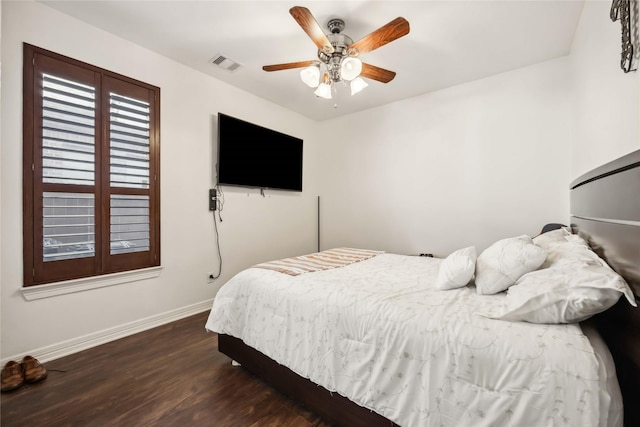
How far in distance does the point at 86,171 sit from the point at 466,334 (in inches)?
115

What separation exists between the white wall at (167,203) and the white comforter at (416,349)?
1.27m

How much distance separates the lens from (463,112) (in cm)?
329

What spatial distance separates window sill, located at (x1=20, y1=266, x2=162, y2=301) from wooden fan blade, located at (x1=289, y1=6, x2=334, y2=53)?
2559 mm

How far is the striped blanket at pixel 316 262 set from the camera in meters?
2.03

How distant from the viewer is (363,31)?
7.64 feet

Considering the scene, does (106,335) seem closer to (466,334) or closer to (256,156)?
(256,156)

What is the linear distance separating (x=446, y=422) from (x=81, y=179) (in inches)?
116

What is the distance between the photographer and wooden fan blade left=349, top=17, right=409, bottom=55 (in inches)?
68.8

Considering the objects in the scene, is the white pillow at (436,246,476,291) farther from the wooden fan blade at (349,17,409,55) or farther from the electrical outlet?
the electrical outlet

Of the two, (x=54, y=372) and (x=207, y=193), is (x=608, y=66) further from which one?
(x=54, y=372)

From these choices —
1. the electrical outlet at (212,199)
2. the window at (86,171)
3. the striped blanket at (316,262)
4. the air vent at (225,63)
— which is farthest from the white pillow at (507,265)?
the air vent at (225,63)

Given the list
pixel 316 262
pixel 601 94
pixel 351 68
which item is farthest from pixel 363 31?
pixel 316 262

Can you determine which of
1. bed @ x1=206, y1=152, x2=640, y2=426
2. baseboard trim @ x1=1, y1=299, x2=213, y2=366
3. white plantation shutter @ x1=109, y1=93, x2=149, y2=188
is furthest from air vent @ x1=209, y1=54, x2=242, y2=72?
baseboard trim @ x1=1, y1=299, x2=213, y2=366

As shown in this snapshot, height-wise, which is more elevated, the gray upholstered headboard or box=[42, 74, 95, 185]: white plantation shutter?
box=[42, 74, 95, 185]: white plantation shutter
